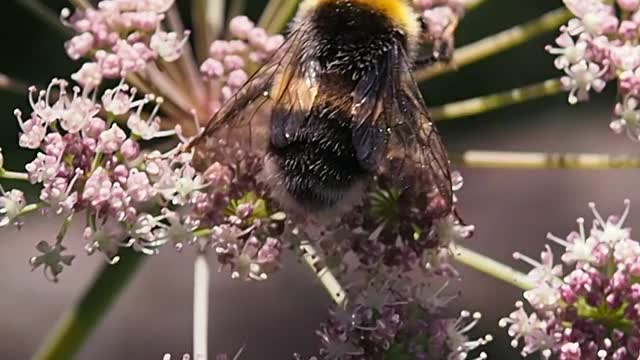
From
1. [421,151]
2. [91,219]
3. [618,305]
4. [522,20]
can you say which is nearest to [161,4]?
[91,219]

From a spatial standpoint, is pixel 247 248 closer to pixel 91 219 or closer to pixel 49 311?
pixel 91 219

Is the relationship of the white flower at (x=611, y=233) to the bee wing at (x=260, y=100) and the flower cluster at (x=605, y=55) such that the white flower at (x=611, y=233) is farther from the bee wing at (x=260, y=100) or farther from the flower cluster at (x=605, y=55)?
the bee wing at (x=260, y=100)

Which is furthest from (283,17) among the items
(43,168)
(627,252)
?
(627,252)

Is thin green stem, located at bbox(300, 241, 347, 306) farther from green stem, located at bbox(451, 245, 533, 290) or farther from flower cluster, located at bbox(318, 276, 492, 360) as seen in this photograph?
green stem, located at bbox(451, 245, 533, 290)

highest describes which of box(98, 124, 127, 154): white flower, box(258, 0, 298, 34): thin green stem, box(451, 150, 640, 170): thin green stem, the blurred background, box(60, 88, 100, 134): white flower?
box(60, 88, 100, 134): white flower

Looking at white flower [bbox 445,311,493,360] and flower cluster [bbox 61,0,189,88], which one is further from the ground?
flower cluster [bbox 61,0,189,88]

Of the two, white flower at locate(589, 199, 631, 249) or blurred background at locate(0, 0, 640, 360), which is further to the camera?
blurred background at locate(0, 0, 640, 360)

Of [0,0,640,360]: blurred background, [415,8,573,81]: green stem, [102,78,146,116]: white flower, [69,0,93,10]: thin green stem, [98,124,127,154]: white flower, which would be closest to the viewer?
[98,124,127,154]: white flower

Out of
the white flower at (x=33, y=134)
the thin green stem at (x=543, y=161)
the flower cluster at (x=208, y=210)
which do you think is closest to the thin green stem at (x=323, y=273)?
the flower cluster at (x=208, y=210)

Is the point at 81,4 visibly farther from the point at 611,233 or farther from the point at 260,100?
the point at 611,233

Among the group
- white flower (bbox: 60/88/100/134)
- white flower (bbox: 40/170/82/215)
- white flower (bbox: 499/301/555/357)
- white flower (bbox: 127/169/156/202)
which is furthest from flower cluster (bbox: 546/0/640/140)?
white flower (bbox: 40/170/82/215)
